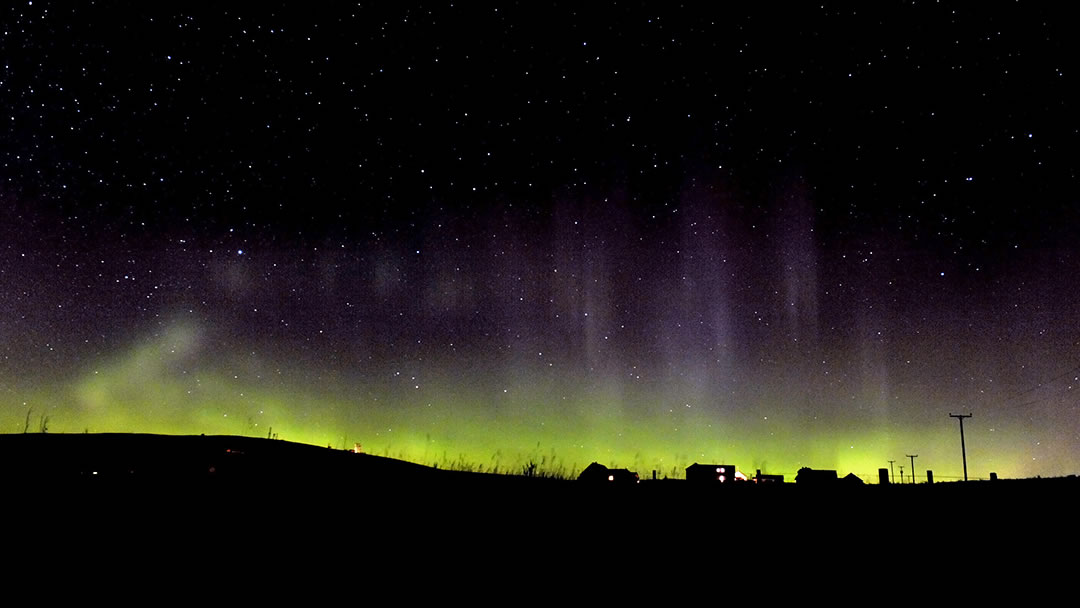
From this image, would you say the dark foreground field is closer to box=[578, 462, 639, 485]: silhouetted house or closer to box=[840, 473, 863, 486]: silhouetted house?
box=[578, 462, 639, 485]: silhouetted house

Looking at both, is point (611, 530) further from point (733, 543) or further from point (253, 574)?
point (253, 574)

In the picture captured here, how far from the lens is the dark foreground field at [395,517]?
435cm

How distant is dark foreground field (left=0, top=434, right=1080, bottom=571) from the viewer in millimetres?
4348

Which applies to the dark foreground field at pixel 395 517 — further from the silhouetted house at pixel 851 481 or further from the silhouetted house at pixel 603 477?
the silhouetted house at pixel 851 481

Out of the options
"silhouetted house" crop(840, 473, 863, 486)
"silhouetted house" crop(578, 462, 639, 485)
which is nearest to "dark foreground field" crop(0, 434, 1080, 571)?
"silhouetted house" crop(578, 462, 639, 485)

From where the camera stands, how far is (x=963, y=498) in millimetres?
6930

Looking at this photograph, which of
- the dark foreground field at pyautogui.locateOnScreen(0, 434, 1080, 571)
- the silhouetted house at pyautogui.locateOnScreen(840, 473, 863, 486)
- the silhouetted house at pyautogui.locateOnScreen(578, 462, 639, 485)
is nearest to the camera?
the dark foreground field at pyautogui.locateOnScreen(0, 434, 1080, 571)

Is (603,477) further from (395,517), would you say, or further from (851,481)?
(851,481)

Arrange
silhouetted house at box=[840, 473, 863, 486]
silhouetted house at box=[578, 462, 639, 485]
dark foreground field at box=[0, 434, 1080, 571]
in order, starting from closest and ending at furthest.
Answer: dark foreground field at box=[0, 434, 1080, 571]
silhouetted house at box=[578, 462, 639, 485]
silhouetted house at box=[840, 473, 863, 486]

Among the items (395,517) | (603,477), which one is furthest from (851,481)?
(395,517)

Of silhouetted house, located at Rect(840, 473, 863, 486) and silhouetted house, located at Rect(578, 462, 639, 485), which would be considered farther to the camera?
silhouetted house, located at Rect(840, 473, 863, 486)

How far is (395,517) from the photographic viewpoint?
4926 millimetres

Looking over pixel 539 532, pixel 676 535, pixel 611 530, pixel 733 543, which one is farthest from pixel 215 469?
pixel 733 543

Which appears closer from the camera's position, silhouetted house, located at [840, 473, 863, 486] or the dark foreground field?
the dark foreground field
